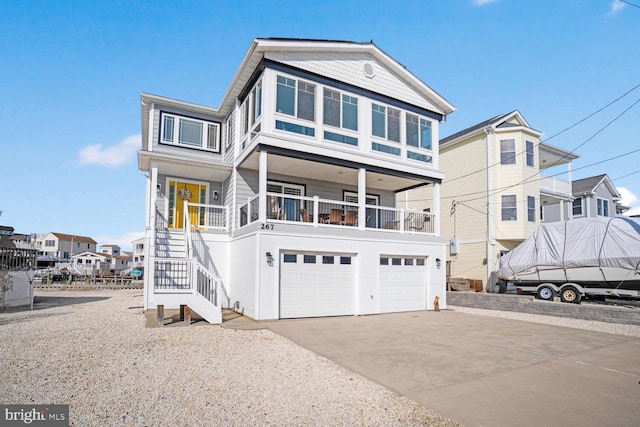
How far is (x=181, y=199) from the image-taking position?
49.8 feet

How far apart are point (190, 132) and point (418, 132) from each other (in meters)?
9.34

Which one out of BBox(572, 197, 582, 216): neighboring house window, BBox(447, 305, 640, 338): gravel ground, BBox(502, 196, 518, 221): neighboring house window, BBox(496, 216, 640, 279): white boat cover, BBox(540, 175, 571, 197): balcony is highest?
BBox(540, 175, 571, 197): balcony

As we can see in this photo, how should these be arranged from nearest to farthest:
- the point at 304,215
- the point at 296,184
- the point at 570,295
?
the point at 304,215
the point at 296,184
the point at 570,295

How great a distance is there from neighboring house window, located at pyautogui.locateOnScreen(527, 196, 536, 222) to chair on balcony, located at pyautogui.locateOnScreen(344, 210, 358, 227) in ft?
38.6

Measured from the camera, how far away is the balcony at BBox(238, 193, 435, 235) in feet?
41.5

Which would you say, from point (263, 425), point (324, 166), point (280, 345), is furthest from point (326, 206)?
point (263, 425)

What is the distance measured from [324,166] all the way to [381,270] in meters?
4.23

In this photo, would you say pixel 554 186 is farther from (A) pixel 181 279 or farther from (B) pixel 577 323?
(A) pixel 181 279

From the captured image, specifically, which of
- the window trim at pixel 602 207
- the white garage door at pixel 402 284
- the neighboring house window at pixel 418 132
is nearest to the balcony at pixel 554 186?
the window trim at pixel 602 207

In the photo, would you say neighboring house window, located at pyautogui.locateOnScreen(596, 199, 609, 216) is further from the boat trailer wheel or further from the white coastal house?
the white coastal house

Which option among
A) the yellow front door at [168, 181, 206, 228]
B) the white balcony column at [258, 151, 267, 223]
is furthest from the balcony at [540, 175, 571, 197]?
the yellow front door at [168, 181, 206, 228]

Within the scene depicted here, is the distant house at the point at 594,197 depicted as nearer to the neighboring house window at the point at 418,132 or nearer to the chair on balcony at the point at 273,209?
the neighboring house window at the point at 418,132

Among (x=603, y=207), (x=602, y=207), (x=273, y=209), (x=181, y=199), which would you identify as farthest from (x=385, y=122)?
(x=603, y=207)

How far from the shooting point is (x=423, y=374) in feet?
19.5
